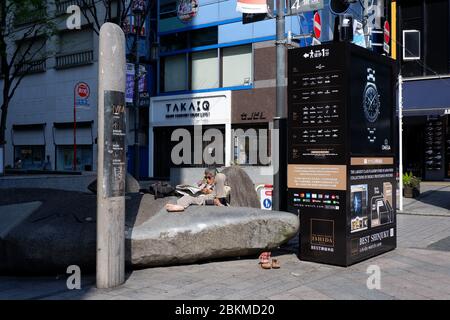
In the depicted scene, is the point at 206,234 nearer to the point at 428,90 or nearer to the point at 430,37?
the point at 428,90

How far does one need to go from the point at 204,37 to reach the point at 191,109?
372 cm

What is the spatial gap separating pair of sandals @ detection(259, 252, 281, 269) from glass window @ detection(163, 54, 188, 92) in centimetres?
1972

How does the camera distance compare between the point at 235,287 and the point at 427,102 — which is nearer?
the point at 235,287

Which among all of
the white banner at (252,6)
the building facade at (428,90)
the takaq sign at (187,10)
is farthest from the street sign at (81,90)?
the building facade at (428,90)

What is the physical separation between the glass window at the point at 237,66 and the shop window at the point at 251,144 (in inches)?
88.0

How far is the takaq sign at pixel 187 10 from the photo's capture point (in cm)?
2542

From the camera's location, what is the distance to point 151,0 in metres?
23.9

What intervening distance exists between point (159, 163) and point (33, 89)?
11.4 meters

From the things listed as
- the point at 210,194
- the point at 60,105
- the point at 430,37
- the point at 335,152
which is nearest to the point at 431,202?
the point at 210,194

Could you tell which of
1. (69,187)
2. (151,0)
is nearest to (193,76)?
(151,0)

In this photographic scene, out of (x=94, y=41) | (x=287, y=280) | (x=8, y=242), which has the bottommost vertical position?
(x=287, y=280)

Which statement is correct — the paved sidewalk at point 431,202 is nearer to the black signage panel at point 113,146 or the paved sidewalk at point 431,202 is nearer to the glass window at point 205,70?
the black signage panel at point 113,146
